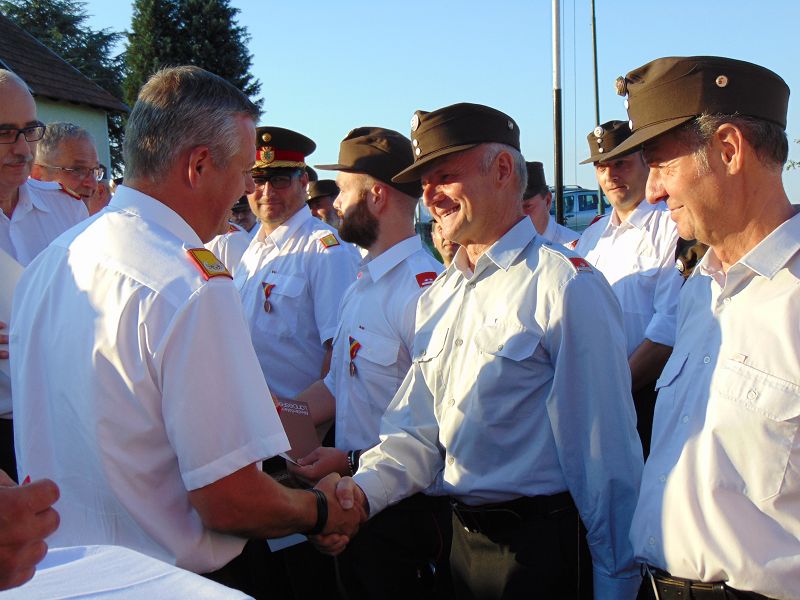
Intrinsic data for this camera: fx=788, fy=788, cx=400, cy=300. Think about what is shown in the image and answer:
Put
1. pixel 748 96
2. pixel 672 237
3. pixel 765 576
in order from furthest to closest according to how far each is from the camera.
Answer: pixel 672 237 < pixel 748 96 < pixel 765 576

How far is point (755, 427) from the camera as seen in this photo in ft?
5.88

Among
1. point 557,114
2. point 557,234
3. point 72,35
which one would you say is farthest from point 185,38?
point 557,234

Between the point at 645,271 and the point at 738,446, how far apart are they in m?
2.68

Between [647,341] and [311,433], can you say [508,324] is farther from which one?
[647,341]

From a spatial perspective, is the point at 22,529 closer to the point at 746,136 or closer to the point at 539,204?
the point at 746,136

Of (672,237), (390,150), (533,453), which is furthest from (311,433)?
(672,237)

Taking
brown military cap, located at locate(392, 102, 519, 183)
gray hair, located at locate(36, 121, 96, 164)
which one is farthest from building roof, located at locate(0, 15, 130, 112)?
brown military cap, located at locate(392, 102, 519, 183)

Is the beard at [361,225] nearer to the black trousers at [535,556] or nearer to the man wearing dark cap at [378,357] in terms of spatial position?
the man wearing dark cap at [378,357]

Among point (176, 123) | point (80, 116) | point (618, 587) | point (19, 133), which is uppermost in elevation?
point (80, 116)

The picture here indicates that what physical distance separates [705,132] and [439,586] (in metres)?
2.21

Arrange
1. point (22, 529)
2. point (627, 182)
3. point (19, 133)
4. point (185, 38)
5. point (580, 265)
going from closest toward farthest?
point (22, 529) → point (580, 265) → point (19, 133) → point (627, 182) → point (185, 38)

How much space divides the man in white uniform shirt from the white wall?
20744mm

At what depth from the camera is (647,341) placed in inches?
157

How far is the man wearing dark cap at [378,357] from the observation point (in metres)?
3.27
